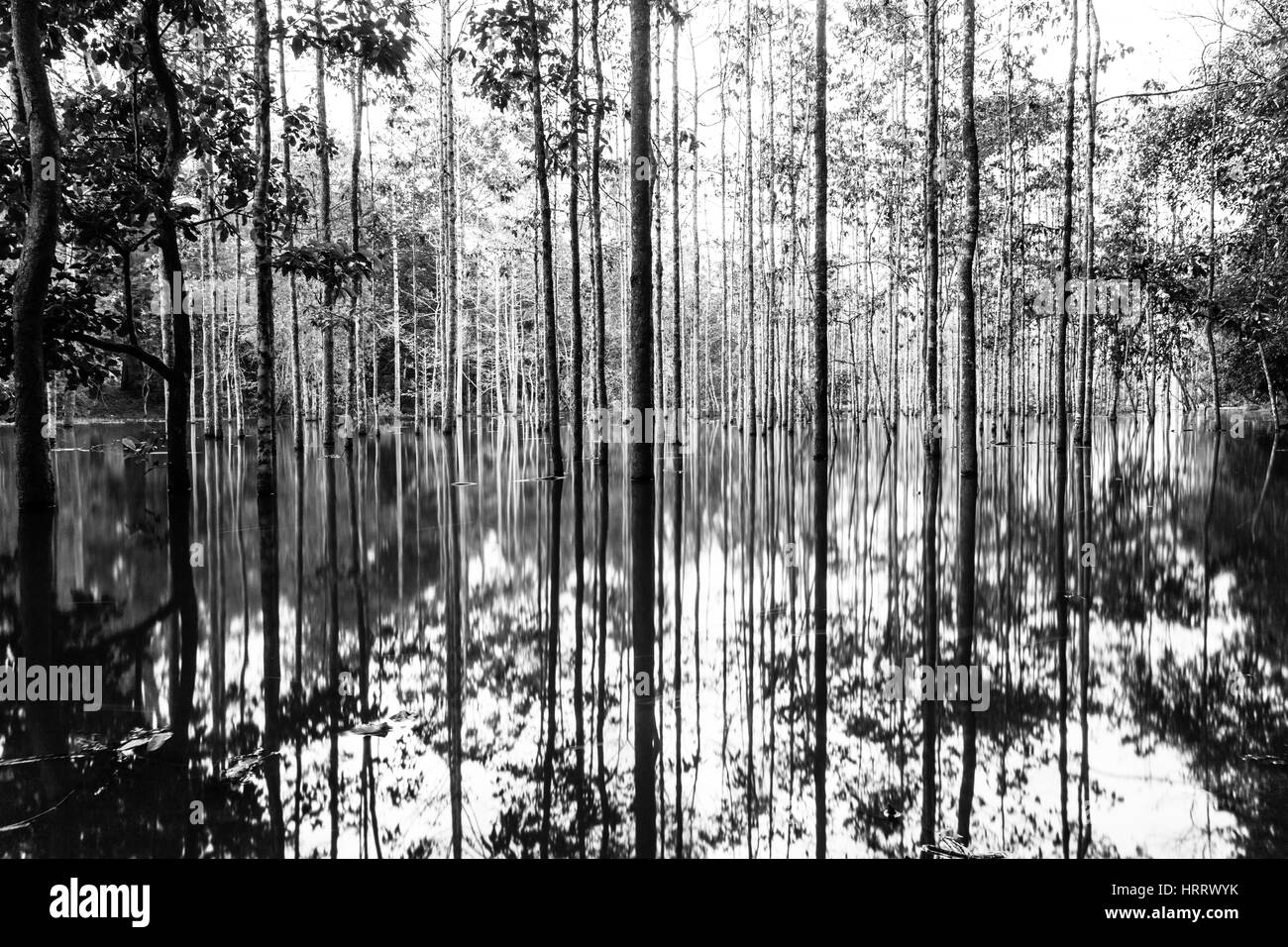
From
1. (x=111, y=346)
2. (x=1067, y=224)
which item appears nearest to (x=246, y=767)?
(x=111, y=346)

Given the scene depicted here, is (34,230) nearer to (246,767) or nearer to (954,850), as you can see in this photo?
(246,767)

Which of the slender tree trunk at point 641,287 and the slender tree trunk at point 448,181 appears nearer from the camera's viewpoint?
the slender tree trunk at point 641,287

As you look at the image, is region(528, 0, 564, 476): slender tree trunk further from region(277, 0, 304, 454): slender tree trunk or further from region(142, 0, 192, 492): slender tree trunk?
region(142, 0, 192, 492): slender tree trunk

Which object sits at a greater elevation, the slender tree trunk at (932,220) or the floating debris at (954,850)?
the slender tree trunk at (932,220)

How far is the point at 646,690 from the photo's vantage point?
4.36m

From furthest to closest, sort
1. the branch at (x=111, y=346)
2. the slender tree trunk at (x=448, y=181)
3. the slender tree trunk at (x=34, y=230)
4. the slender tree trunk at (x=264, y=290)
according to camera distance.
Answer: the slender tree trunk at (x=448, y=181), the slender tree trunk at (x=264, y=290), the branch at (x=111, y=346), the slender tree trunk at (x=34, y=230)

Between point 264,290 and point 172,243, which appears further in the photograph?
point 264,290

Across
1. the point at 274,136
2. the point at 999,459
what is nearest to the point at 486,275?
the point at 274,136

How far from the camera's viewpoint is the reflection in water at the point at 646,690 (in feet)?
9.66

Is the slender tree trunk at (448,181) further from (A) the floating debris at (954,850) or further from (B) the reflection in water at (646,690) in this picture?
(A) the floating debris at (954,850)

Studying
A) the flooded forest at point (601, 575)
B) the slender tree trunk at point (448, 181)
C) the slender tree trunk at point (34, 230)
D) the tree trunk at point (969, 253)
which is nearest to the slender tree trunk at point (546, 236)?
the flooded forest at point (601, 575)

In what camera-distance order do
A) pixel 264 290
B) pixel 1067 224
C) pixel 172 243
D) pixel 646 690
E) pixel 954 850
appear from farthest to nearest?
pixel 1067 224 < pixel 264 290 < pixel 172 243 < pixel 646 690 < pixel 954 850

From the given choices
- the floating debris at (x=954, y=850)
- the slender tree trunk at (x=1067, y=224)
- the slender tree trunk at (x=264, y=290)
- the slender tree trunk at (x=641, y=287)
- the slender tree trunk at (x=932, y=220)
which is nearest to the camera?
the floating debris at (x=954, y=850)

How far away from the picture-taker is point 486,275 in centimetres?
4378
